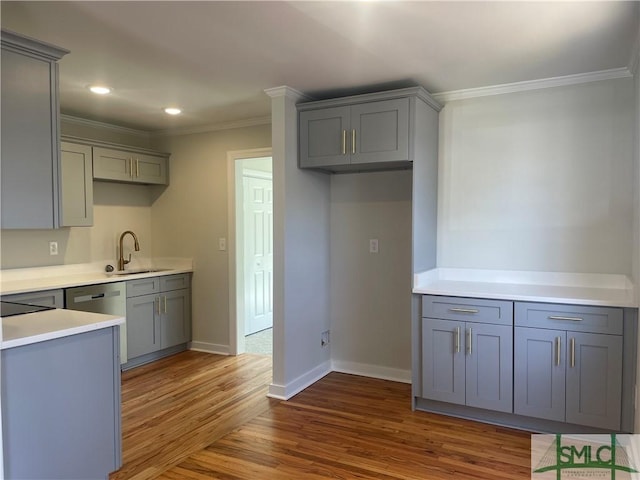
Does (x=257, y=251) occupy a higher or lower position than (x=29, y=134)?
lower

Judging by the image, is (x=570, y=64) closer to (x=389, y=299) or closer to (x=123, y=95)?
(x=389, y=299)

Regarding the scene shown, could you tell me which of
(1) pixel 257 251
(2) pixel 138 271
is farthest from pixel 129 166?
(1) pixel 257 251

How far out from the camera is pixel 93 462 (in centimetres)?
230

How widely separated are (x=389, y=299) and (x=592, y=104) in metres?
2.06

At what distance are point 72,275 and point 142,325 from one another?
2.57 ft

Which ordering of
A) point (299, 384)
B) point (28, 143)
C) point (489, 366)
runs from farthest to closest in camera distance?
point (299, 384)
point (489, 366)
point (28, 143)

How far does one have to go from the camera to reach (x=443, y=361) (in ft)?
10.6

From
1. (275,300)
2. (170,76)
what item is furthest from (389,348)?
(170,76)

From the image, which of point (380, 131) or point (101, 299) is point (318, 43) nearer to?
point (380, 131)

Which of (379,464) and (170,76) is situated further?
(170,76)

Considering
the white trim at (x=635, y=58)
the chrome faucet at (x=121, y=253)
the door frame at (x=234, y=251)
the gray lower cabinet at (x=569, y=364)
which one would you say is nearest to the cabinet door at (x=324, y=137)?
the door frame at (x=234, y=251)

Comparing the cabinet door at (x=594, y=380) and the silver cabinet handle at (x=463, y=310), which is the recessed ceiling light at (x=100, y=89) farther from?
the cabinet door at (x=594, y=380)

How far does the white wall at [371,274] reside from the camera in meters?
3.95

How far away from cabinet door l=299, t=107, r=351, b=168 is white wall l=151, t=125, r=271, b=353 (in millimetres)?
1143
